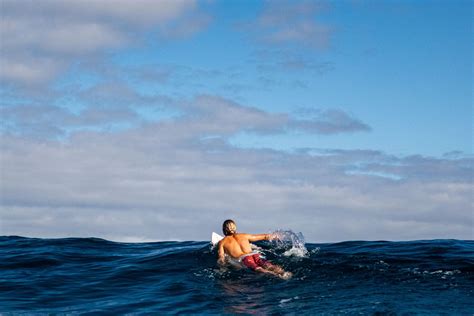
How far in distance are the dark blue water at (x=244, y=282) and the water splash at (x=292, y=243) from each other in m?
0.34

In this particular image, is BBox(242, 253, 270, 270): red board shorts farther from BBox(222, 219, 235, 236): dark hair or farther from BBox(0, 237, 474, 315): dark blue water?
BBox(222, 219, 235, 236): dark hair

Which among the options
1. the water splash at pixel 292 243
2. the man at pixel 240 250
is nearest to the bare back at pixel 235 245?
the man at pixel 240 250

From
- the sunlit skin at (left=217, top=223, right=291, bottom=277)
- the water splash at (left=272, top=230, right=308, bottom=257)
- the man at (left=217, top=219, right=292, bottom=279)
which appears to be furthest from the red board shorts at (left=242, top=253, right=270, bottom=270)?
the water splash at (left=272, top=230, right=308, bottom=257)

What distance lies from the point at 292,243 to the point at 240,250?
326cm

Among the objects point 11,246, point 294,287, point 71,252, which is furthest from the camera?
point 11,246

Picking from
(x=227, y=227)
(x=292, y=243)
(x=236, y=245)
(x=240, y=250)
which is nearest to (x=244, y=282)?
(x=240, y=250)

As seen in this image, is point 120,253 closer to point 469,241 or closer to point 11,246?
point 11,246

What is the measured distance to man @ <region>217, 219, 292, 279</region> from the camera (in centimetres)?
2019

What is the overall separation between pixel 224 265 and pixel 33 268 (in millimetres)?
7715

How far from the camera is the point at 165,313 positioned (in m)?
16.0

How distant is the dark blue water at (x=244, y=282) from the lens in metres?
16.2

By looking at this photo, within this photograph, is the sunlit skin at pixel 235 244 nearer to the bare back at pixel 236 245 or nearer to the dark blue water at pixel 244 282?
the bare back at pixel 236 245

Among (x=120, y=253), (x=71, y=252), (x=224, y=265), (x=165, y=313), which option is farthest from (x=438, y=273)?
(x=71, y=252)

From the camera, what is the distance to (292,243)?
23.2 m
